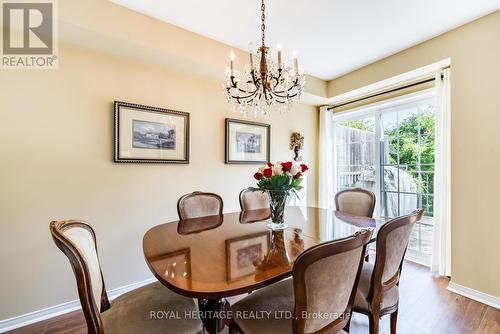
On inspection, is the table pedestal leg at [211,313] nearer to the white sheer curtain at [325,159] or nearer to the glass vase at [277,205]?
the glass vase at [277,205]

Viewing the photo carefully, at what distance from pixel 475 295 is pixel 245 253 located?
244cm

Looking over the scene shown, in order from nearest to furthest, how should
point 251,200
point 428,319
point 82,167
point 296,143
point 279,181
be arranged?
point 279,181 < point 428,319 < point 82,167 < point 251,200 < point 296,143

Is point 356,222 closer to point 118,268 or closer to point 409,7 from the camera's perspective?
point 409,7

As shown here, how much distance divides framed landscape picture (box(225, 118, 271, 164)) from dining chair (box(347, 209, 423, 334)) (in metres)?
2.05

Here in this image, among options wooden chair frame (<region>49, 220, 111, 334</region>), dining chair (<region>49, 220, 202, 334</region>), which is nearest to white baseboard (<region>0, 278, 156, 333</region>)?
dining chair (<region>49, 220, 202, 334</region>)

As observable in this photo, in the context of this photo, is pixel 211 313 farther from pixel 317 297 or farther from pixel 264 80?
pixel 264 80

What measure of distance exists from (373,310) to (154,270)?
1.20 metres

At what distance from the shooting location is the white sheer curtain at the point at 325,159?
3881mm

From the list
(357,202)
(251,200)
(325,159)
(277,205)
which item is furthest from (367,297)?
(325,159)

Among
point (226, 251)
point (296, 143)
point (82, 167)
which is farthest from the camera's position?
point (296, 143)

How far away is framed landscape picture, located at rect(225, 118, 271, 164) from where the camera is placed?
3014 millimetres

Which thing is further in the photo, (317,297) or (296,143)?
(296,143)

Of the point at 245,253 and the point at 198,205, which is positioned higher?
the point at 198,205

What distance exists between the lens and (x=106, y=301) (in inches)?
52.2
